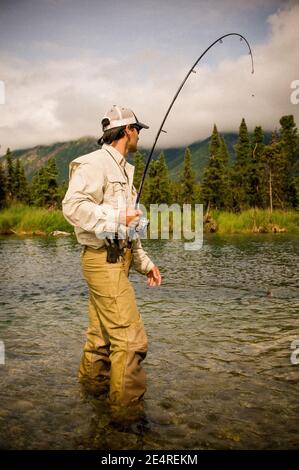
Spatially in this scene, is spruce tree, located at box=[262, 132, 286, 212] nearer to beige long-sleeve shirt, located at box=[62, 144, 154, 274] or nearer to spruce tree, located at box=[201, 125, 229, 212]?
spruce tree, located at box=[201, 125, 229, 212]

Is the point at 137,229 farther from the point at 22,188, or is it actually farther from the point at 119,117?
the point at 22,188

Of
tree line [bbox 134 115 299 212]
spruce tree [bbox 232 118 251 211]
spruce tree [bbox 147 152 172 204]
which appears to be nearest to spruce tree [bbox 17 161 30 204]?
tree line [bbox 134 115 299 212]

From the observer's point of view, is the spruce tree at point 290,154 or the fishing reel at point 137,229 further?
the spruce tree at point 290,154

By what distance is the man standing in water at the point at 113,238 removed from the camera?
3.84 m

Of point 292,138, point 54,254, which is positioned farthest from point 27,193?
point 54,254

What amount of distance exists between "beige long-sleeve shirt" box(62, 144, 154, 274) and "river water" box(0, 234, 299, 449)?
1.69 m

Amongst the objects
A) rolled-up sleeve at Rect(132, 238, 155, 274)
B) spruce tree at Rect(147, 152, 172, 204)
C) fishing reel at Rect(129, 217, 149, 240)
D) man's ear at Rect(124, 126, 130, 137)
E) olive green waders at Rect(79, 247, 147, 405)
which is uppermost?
spruce tree at Rect(147, 152, 172, 204)

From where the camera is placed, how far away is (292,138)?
67.0 meters

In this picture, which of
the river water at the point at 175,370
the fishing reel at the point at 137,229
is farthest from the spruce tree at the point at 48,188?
the fishing reel at the point at 137,229

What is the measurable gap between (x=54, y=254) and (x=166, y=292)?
34.4 ft

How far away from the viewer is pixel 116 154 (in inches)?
166

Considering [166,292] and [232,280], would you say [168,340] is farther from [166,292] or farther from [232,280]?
[232,280]

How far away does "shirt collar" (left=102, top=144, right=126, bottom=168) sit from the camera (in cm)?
421

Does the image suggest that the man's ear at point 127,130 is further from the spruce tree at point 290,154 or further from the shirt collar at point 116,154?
→ the spruce tree at point 290,154
